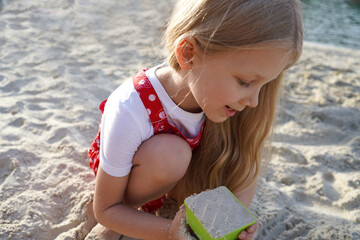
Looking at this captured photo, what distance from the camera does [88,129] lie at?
6.51 ft

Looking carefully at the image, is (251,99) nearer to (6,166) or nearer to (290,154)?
(290,154)

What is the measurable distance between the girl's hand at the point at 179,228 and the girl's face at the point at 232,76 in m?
0.34

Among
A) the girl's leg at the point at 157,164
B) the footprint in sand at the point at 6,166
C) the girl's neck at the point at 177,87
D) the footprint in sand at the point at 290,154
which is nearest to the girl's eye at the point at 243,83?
the girl's neck at the point at 177,87

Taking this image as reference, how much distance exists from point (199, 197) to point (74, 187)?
65cm

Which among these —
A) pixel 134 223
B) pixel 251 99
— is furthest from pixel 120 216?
pixel 251 99

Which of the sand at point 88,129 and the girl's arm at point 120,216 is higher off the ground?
the girl's arm at point 120,216

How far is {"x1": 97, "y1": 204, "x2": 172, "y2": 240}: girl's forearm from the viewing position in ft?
4.21

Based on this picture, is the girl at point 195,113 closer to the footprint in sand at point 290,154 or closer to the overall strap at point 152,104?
the overall strap at point 152,104

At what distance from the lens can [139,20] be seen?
12.5 ft

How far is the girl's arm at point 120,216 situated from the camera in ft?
4.23

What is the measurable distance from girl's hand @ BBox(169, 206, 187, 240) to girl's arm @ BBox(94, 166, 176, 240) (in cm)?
3

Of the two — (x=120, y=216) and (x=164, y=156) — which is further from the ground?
(x=164, y=156)

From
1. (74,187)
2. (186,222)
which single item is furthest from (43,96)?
(186,222)

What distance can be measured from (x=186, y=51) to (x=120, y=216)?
1.93 feet
